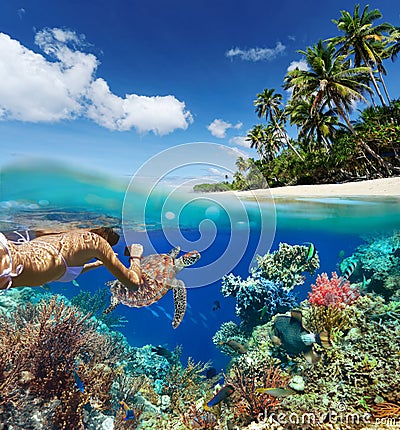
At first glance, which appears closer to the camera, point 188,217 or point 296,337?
point 296,337

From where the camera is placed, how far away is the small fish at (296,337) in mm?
5223

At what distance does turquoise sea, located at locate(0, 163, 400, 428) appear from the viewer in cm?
538

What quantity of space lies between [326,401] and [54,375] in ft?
15.4

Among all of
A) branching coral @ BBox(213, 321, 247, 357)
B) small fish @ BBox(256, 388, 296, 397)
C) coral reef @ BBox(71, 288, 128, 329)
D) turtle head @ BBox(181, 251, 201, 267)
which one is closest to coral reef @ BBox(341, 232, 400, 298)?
branching coral @ BBox(213, 321, 247, 357)

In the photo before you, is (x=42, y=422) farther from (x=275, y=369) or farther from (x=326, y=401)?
(x=326, y=401)

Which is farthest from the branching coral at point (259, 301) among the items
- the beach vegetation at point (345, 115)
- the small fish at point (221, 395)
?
the beach vegetation at point (345, 115)

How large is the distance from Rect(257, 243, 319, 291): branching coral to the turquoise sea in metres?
0.56

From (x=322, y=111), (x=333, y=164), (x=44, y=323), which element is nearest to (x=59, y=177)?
(x=44, y=323)

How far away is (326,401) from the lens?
173 inches

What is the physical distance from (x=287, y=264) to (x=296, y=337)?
471 cm

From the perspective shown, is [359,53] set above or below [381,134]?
above

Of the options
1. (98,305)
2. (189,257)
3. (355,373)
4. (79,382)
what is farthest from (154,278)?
(98,305)

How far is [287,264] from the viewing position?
32.5 ft

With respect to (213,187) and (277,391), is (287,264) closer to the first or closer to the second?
(277,391)
